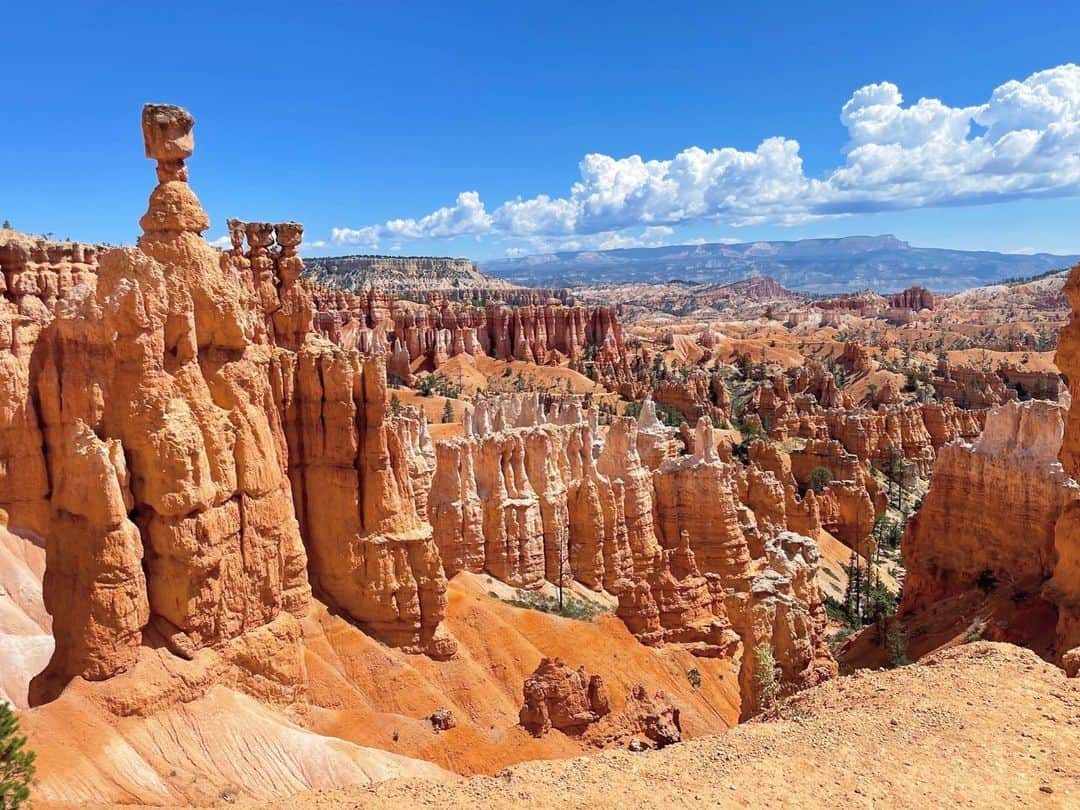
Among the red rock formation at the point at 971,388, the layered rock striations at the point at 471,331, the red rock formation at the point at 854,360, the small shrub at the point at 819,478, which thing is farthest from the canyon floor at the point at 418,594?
the red rock formation at the point at 854,360

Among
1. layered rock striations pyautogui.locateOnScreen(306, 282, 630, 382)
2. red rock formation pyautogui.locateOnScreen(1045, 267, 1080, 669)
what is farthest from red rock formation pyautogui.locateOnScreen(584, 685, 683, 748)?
layered rock striations pyautogui.locateOnScreen(306, 282, 630, 382)

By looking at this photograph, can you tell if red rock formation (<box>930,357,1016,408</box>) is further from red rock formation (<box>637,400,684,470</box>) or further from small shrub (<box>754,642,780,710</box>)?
small shrub (<box>754,642,780,710</box>)

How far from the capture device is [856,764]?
13383mm

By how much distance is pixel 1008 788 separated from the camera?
12.5 m

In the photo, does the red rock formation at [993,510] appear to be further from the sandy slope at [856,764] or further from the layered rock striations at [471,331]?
the layered rock striations at [471,331]

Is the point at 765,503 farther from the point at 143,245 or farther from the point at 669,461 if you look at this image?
the point at 143,245

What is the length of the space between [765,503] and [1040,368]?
7909 cm

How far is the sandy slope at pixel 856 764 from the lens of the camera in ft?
41.3

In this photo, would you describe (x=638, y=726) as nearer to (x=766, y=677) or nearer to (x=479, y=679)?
(x=479, y=679)

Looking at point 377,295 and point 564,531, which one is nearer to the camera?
point 564,531

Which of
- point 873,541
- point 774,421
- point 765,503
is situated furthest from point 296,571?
point 774,421

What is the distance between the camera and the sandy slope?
1259 cm

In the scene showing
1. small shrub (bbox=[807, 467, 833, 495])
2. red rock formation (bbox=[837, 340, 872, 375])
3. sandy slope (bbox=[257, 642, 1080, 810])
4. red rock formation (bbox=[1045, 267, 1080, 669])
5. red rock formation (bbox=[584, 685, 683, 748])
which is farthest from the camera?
red rock formation (bbox=[837, 340, 872, 375])

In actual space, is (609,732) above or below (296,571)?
below
